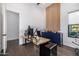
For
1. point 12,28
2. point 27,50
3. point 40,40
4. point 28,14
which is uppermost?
point 28,14

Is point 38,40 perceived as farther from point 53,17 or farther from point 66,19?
point 66,19

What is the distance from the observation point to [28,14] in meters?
1.60

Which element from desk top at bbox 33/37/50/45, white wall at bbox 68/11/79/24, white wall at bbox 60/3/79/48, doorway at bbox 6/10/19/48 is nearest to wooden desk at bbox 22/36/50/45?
desk top at bbox 33/37/50/45

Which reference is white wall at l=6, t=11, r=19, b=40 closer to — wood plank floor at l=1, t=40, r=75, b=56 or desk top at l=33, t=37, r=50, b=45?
wood plank floor at l=1, t=40, r=75, b=56

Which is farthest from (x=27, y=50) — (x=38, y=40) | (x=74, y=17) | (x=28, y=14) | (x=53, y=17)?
(x=74, y=17)

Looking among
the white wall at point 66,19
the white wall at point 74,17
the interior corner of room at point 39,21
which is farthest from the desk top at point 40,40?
the white wall at point 74,17

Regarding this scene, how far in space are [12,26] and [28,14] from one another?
0.37 meters

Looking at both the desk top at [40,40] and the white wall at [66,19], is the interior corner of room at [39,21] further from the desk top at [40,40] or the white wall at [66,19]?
the desk top at [40,40]

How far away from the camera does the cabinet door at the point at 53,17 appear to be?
155 centimetres

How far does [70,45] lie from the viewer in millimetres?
1494

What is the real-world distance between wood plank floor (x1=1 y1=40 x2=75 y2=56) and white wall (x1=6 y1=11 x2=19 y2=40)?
11cm

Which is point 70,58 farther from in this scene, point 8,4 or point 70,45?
point 8,4

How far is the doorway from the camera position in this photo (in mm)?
1554

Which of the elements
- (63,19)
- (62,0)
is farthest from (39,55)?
(62,0)
